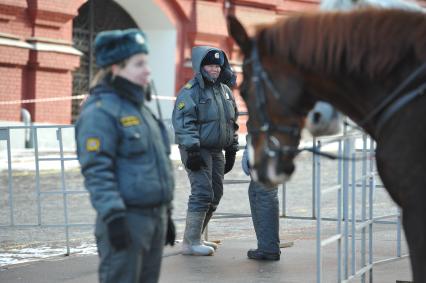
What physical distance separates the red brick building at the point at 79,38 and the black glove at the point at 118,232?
14178 millimetres

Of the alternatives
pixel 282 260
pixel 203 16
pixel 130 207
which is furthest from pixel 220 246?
pixel 203 16

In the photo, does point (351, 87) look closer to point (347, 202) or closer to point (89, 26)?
point (347, 202)

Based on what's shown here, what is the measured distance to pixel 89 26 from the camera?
22.9 metres

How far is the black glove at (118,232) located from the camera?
5.24m

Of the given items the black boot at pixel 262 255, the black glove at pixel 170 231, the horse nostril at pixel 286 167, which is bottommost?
the black boot at pixel 262 255

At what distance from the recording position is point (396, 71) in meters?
5.29

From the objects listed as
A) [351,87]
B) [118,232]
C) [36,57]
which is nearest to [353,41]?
[351,87]

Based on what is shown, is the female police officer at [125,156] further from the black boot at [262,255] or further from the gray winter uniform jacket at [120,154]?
the black boot at [262,255]

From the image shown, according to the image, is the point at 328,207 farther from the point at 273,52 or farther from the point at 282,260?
the point at 273,52

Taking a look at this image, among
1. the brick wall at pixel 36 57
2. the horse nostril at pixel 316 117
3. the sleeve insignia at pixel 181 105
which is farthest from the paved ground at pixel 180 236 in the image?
the brick wall at pixel 36 57

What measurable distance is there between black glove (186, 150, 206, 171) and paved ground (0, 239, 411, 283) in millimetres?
850

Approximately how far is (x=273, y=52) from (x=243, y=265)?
4131 millimetres

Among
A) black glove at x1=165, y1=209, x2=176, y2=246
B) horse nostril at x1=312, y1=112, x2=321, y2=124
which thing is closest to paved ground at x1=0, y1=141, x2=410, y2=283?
black glove at x1=165, y1=209, x2=176, y2=246

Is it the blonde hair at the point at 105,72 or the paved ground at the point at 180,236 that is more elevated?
the blonde hair at the point at 105,72
